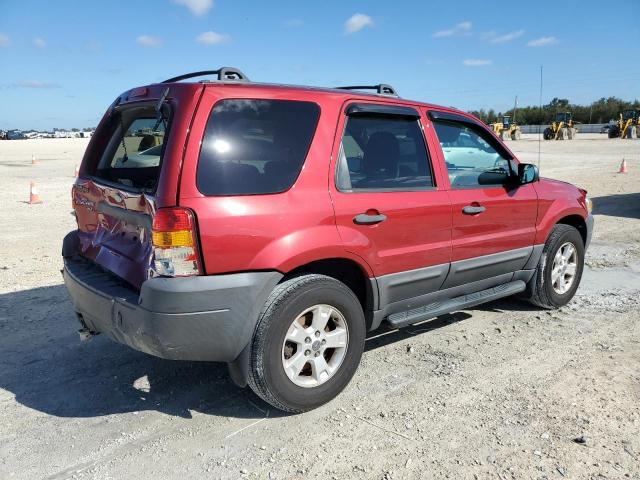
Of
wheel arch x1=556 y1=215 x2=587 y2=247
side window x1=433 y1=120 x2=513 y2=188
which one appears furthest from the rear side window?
wheel arch x1=556 y1=215 x2=587 y2=247

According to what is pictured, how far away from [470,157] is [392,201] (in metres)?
1.17

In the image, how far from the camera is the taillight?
2.69 metres

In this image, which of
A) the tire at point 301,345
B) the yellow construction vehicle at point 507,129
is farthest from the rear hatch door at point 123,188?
the yellow construction vehicle at point 507,129

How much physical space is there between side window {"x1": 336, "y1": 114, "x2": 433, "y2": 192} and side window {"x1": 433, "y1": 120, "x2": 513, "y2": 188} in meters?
0.26

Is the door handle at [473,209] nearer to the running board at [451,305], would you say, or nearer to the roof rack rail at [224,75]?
the running board at [451,305]

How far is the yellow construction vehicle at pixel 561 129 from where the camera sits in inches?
1726

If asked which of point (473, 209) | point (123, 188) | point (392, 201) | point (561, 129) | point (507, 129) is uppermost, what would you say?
point (507, 129)

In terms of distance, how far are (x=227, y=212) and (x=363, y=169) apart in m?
1.09

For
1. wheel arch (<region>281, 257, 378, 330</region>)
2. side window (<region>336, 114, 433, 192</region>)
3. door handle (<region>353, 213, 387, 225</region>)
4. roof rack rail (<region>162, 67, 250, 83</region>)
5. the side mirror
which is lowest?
wheel arch (<region>281, 257, 378, 330</region>)

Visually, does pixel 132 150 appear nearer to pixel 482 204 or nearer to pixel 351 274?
pixel 351 274

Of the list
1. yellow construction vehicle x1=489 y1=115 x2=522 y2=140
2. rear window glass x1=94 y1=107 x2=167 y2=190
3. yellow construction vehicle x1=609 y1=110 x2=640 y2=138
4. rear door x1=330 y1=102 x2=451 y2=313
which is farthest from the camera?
yellow construction vehicle x1=489 y1=115 x2=522 y2=140

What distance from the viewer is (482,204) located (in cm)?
404

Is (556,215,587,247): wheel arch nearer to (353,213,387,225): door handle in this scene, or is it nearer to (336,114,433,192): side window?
(336,114,433,192): side window

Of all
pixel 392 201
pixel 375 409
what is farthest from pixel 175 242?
pixel 375 409
